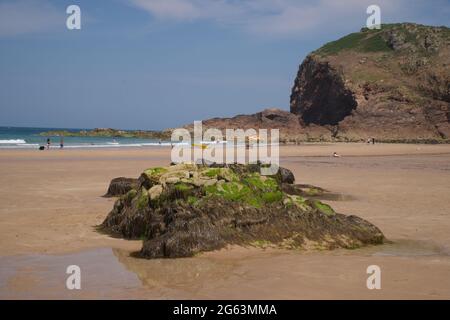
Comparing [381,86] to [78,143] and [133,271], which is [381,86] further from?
[133,271]

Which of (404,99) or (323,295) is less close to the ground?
(404,99)

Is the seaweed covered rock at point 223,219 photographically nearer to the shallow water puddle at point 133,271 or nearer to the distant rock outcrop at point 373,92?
the shallow water puddle at point 133,271

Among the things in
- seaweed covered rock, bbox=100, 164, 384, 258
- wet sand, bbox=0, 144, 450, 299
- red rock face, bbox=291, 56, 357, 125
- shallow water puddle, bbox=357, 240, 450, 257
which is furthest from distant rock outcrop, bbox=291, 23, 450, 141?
seaweed covered rock, bbox=100, 164, 384, 258

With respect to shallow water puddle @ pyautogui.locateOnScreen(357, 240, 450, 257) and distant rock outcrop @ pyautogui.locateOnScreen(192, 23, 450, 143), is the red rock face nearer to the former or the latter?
distant rock outcrop @ pyautogui.locateOnScreen(192, 23, 450, 143)

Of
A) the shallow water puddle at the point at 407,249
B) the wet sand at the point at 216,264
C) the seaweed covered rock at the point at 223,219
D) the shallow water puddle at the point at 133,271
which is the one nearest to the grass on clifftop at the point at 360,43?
the wet sand at the point at 216,264

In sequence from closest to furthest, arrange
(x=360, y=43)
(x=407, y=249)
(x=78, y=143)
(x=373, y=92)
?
(x=407, y=249)
(x=78, y=143)
(x=373, y=92)
(x=360, y=43)

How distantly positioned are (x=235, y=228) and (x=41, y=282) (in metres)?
3.15

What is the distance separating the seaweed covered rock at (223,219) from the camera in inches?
299

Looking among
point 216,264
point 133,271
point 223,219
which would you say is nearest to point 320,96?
point 223,219

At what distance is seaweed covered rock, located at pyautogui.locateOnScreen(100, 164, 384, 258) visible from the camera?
759 cm

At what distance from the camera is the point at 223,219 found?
8.07 meters

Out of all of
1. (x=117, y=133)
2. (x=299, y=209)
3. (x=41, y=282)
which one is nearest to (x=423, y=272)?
(x=299, y=209)

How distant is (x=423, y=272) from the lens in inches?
249
